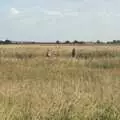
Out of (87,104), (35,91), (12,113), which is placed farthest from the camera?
(35,91)

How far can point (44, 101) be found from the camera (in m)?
6.40

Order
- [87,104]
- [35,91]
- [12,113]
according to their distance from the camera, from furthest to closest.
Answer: [35,91] < [87,104] < [12,113]

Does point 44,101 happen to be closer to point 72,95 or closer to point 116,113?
point 72,95

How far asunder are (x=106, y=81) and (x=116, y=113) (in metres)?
2.63

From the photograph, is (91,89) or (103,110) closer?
(103,110)

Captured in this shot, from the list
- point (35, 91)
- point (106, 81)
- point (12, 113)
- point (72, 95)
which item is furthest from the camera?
point (106, 81)

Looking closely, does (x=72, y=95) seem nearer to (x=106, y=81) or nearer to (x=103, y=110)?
(x=103, y=110)

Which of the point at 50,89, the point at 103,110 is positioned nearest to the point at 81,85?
the point at 50,89

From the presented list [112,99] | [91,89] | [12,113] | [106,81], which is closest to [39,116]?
[12,113]

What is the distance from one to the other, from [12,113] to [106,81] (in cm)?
331

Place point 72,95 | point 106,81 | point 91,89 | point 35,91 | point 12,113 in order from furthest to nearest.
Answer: point 106,81, point 91,89, point 35,91, point 72,95, point 12,113

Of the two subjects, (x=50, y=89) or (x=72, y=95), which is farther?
(x=50, y=89)

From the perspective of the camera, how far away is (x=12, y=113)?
18.5ft

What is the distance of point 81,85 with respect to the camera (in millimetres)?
8031
